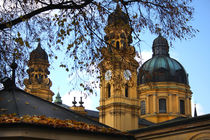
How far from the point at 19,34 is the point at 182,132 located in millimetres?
8202

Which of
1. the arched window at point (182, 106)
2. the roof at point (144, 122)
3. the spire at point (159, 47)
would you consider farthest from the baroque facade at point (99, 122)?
the spire at point (159, 47)

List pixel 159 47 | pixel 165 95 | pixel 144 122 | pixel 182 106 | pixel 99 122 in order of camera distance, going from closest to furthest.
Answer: pixel 99 122
pixel 144 122
pixel 165 95
pixel 182 106
pixel 159 47

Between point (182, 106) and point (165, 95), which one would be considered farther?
point (182, 106)

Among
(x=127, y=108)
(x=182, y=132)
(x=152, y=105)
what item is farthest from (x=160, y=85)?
(x=182, y=132)

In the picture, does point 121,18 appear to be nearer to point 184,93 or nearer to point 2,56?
point 2,56

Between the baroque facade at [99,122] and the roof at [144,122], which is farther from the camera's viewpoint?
the roof at [144,122]

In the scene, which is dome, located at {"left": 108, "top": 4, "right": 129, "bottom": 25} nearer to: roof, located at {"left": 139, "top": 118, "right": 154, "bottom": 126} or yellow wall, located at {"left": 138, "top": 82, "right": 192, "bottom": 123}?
roof, located at {"left": 139, "top": 118, "right": 154, "bottom": 126}

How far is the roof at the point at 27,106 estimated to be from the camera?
9164 millimetres

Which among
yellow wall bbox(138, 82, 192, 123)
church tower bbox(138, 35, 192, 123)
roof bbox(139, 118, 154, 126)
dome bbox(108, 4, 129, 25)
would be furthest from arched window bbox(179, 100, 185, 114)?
dome bbox(108, 4, 129, 25)

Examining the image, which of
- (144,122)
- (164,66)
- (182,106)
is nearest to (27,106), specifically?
(144,122)

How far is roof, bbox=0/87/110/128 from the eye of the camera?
30.1 feet

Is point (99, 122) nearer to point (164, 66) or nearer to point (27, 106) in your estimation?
point (27, 106)

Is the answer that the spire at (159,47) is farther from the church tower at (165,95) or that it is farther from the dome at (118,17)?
the dome at (118,17)

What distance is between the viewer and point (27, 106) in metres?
9.48
